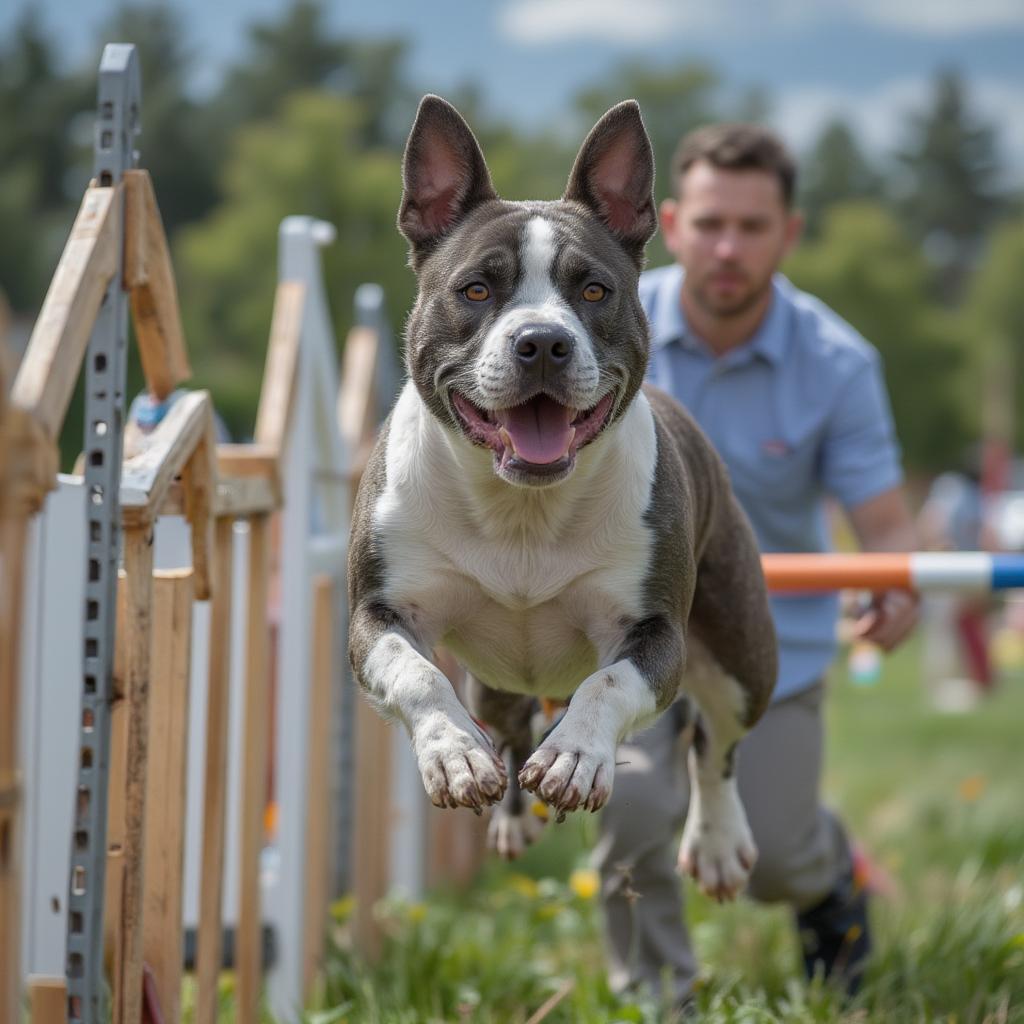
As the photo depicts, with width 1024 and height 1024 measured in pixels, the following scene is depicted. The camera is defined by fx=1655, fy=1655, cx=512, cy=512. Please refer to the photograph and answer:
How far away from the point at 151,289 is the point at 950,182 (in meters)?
90.7

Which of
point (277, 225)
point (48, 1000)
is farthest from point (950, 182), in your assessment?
point (48, 1000)

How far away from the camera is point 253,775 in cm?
433

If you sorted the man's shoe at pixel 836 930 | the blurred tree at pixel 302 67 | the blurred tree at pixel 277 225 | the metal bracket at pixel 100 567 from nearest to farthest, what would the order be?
the metal bracket at pixel 100 567
the man's shoe at pixel 836 930
the blurred tree at pixel 277 225
the blurred tree at pixel 302 67

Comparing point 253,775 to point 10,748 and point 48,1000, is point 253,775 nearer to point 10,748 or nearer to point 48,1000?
point 48,1000

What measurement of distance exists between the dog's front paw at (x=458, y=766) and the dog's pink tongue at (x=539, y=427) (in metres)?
0.55

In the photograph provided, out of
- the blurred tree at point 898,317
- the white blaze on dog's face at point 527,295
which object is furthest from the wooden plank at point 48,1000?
the blurred tree at point 898,317

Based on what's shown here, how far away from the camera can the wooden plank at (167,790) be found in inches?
133

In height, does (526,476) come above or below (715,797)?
above

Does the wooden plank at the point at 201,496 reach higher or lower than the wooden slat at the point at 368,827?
higher

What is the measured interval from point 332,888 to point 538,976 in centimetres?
101

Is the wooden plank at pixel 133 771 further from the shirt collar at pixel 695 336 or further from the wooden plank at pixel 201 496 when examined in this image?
the shirt collar at pixel 695 336

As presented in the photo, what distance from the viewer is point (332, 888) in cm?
578

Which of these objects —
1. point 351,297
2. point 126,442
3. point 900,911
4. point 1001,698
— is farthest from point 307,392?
point 351,297

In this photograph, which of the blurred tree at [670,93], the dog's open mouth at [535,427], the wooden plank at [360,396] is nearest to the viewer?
the dog's open mouth at [535,427]
